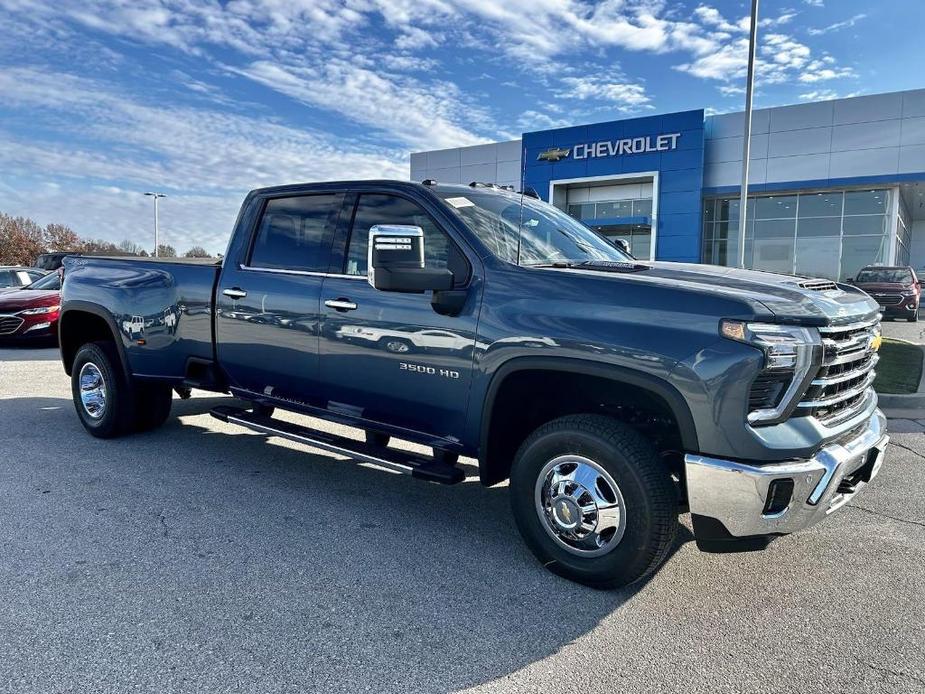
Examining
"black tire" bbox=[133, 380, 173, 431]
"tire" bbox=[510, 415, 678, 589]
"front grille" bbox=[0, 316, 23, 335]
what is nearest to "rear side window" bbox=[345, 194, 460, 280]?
"tire" bbox=[510, 415, 678, 589]

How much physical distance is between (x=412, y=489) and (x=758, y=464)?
8.32ft

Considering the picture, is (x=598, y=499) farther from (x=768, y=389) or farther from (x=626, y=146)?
(x=626, y=146)

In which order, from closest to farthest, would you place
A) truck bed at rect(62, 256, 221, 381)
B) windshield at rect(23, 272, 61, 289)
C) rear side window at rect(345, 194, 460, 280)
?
rear side window at rect(345, 194, 460, 280) < truck bed at rect(62, 256, 221, 381) < windshield at rect(23, 272, 61, 289)

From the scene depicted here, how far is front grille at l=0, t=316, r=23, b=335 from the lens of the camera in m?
11.8

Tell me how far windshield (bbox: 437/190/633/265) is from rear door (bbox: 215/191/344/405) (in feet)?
3.21

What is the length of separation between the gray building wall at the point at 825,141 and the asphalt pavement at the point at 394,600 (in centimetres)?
2518

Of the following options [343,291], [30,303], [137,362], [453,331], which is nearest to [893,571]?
[453,331]

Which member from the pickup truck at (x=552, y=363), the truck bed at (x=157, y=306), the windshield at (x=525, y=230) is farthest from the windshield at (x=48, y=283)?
the windshield at (x=525, y=230)

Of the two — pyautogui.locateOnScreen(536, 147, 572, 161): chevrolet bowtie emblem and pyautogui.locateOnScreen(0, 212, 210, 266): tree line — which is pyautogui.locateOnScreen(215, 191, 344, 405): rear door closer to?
pyautogui.locateOnScreen(536, 147, 572, 161): chevrolet bowtie emblem

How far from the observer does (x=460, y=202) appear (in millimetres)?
3980

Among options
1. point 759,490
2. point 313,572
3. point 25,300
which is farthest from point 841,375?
point 25,300

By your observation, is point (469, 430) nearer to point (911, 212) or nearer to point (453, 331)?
point (453, 331)

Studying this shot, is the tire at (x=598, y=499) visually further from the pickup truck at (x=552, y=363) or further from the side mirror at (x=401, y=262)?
the side mirror at (x=401, y=262)

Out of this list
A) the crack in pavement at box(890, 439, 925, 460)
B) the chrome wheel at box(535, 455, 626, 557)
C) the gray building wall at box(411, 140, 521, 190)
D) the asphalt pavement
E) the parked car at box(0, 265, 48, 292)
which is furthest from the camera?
the gray building wall at box(411, 140, 521, 190)
